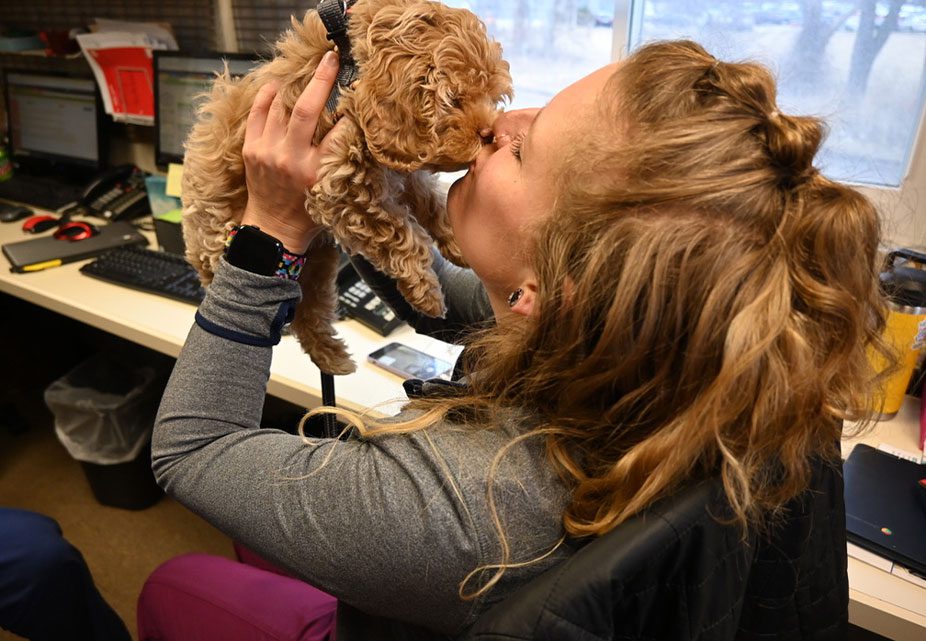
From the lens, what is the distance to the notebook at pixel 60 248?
167 cm

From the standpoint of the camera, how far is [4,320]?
2.58 m

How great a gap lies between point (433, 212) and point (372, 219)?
142mm

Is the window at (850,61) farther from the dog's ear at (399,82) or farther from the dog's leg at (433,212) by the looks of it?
the dog's ear at (399,82)

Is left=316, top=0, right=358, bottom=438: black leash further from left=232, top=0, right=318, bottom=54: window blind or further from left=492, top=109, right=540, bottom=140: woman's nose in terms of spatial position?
left=232, top=0, right=318, bottom=54: window blind

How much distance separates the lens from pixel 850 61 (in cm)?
138

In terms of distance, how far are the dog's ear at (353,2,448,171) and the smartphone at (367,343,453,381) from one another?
569 mm

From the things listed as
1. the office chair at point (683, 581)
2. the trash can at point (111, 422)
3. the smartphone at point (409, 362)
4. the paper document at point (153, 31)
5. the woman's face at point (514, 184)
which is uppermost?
the paper document at point (153, 31)

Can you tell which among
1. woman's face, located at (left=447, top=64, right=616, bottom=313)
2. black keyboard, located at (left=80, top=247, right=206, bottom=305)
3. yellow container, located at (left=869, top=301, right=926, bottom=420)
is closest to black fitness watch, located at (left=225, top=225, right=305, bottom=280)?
woman's face, located at (left=447, top=64, right=616, bottom=313)

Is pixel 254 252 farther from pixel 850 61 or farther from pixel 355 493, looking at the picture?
pixel 850 61

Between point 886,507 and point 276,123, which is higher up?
point 276,123

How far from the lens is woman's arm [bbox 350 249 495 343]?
108cm

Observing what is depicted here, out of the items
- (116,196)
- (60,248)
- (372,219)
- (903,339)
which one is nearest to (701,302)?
(372,219)

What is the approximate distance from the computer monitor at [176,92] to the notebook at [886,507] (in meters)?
1.80

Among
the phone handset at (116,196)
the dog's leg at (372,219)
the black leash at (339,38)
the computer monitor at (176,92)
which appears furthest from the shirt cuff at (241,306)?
the phone handset at (116,196)
